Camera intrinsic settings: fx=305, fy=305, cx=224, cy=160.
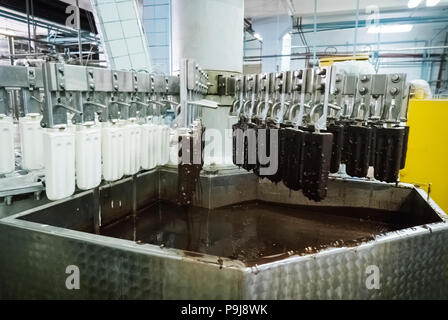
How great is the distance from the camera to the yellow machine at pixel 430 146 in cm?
291

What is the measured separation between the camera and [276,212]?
240 centimetres

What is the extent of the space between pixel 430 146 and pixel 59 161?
319cm

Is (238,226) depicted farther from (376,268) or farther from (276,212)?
(376,268)

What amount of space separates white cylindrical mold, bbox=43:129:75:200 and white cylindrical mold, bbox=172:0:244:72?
1.72 m

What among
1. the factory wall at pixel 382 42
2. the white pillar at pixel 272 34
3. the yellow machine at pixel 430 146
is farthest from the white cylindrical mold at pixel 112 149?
the factory wall at pixel 382 42

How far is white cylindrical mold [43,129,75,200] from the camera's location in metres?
1.27

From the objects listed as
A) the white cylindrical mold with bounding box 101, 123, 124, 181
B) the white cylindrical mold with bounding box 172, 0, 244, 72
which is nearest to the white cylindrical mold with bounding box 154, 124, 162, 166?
the white cylindrical mold with bounding box 101, 123, 124, 181

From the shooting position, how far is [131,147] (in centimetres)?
175

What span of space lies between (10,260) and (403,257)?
1.82 meters

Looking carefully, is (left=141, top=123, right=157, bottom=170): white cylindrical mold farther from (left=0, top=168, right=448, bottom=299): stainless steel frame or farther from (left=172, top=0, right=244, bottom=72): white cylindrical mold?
(left=172, top=0, right=244, bottom=72): white cylindrical mold

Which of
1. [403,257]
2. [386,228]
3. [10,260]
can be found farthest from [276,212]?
[10,260]

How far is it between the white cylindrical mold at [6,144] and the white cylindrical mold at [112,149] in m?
0.47

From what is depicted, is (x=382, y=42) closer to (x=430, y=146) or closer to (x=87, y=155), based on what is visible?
(x=430, y=146)

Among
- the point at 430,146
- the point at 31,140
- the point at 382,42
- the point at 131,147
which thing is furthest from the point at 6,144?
the point at 382,42
